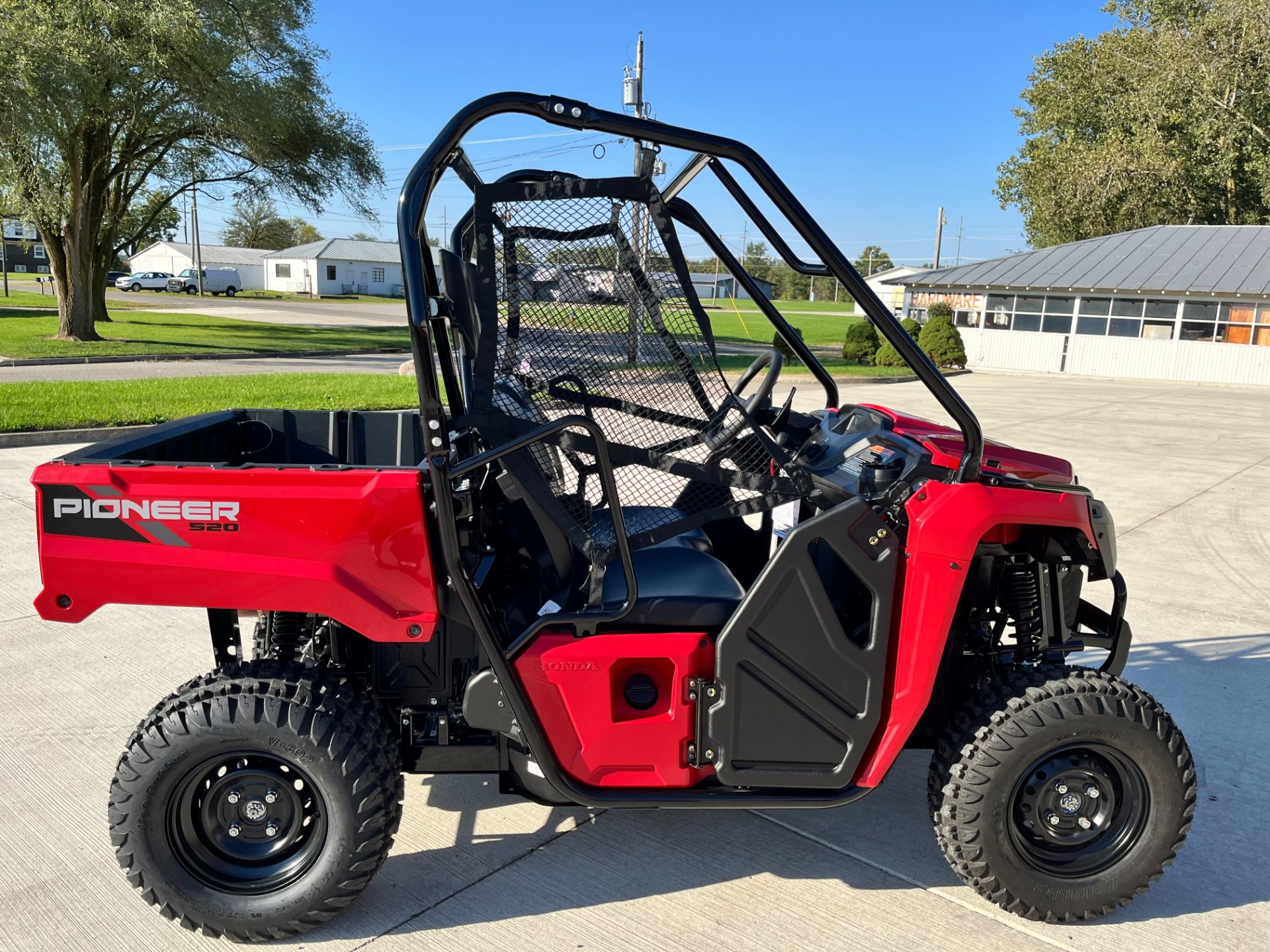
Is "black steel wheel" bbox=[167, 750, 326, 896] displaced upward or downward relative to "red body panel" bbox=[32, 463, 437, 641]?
downward

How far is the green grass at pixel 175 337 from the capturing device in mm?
19703

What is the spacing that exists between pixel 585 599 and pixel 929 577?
0.86 meters

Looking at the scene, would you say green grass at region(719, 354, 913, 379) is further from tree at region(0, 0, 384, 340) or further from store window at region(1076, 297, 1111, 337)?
tree at region(0, 0, 384, 340)

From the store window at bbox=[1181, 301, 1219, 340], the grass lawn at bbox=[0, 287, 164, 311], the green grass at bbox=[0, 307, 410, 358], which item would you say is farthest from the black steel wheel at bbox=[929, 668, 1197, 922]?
the grass lawn at bbox=[0, 287, 164, 311]

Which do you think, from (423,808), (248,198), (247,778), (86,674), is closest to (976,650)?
(423,808)

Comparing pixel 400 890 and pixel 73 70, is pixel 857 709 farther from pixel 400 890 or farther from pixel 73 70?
pixel 73 70

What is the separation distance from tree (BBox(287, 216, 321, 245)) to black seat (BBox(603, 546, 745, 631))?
105 metres

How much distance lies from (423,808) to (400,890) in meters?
0.46

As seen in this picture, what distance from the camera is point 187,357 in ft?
63.5

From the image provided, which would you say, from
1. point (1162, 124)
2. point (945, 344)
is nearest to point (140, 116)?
point (945, 344)

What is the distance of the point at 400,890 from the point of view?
2760 millimetres

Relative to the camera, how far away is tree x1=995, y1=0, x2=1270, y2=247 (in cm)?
3091

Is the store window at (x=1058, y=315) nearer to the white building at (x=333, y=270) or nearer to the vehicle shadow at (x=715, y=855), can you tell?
the vehicle shadow at (x=715, y=855)

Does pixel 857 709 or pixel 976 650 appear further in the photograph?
pixel 976 650
